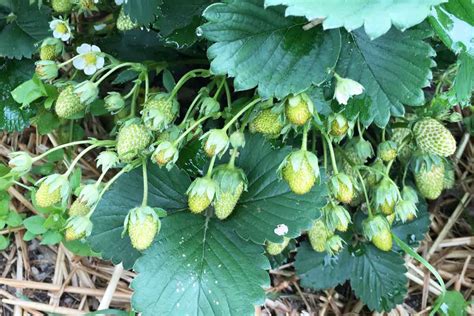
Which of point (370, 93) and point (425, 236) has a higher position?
point (370, 93)

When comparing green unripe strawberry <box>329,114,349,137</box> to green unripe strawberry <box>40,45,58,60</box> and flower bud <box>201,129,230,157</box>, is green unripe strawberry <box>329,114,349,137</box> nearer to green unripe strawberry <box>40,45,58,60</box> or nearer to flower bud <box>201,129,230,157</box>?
flower bud <box>201,129,230,157</box>

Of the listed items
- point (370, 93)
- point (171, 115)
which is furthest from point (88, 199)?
point (370, 93)

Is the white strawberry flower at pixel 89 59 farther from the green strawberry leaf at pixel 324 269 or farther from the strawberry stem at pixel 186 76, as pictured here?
the green strawberry leaf at pixel 324 269

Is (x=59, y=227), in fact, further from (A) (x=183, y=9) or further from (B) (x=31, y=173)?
(A) (x=183, y=9)

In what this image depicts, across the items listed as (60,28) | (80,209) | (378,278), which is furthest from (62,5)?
A: (378,278)

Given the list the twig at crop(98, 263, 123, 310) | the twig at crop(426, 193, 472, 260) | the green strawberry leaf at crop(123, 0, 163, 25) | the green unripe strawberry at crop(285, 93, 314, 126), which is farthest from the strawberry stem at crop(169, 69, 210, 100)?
the twig at crop(426, 193, 472, 260)

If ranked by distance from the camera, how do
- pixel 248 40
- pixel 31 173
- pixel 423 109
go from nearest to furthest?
pixel 248 40 → pixel 423 109 → pixel 31 173

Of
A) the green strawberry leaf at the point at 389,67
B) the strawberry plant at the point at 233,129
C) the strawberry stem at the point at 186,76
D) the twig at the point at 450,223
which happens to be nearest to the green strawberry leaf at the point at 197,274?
the strawberry plant at the point at 233,129
